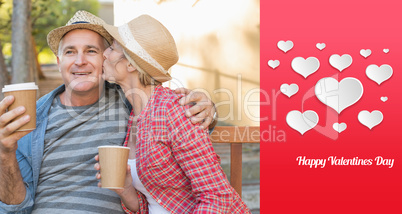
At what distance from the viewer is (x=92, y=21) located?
2.35 m

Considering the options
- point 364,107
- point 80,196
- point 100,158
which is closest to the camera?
point 100,158

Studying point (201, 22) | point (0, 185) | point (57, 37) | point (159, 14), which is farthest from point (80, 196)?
point (201, 22)

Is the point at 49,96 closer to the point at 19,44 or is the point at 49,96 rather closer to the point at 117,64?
the point at 117,64

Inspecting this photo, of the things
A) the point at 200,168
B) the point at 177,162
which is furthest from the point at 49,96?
the point at 200,168

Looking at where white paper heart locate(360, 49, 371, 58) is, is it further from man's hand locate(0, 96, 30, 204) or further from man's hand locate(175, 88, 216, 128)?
man's hand locate(0, 96, 30, 204)

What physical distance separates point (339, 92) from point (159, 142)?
62.1 inches

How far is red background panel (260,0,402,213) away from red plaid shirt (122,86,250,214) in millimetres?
795

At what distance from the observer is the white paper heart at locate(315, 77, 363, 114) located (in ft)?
9.40

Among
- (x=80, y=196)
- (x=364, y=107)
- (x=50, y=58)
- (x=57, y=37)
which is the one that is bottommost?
(x=50, y=58)

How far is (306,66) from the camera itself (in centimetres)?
308

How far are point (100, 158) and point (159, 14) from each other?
476 cm

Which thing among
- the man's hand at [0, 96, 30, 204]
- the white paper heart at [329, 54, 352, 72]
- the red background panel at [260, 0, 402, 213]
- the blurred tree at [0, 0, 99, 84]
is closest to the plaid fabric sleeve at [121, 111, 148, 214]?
the man's hand at [0, 96, 30, 204]

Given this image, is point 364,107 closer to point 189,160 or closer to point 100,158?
point 189,160

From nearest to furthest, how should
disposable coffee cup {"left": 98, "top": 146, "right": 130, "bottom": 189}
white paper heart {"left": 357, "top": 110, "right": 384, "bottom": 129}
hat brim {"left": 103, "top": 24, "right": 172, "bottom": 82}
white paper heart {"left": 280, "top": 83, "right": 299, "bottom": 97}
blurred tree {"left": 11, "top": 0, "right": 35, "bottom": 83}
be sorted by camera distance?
disposable coffee cup {"left": 98, "top": 146, "right": 130, "bottom": 189}, hat brim {"left": 103, "top": 24, "right": 172, "bottom": 82}, white paper heart {"left": 357, "top": 110, "right": 384, "bottom": 129}, white paper heart {"left": 280, "top": 83, "right": 299, "bottom": 97}, blurred tree {"left": 11, "top": 0, "right": 35, "bottom": 83}
